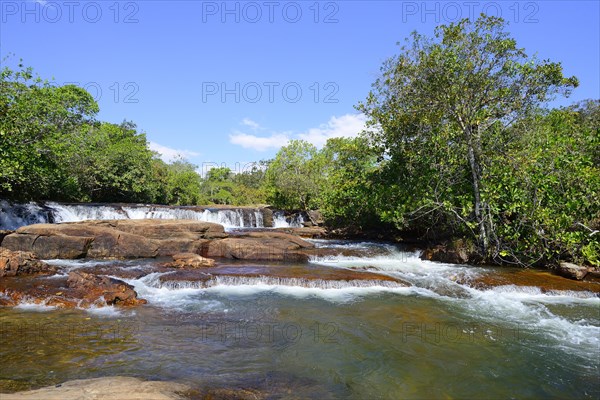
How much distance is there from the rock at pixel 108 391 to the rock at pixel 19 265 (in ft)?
25.0

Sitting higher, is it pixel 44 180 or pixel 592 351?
pixel 44 180

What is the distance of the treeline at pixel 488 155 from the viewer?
11750mm

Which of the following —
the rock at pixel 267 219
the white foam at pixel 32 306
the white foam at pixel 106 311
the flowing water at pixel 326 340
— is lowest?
the flowing water at pixel 326 340

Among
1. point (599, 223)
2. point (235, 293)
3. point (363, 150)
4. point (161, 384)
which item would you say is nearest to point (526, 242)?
point (599, 223)

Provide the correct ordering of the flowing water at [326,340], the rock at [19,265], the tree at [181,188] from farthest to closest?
the tree at [181,188] < the rock at [19,265] < the flowing water at [326,340]

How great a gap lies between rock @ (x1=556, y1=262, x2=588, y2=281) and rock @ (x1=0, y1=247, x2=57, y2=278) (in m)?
15.4

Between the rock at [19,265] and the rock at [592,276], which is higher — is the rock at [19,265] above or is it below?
above

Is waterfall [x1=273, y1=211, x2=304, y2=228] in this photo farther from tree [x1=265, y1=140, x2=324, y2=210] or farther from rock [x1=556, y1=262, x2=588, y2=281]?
rock [x1=556, y1=262, x2=588, y2=281]

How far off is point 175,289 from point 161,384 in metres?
5.66

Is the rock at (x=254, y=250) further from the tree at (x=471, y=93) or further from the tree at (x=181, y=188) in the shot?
the tree at (x=181, y=188)

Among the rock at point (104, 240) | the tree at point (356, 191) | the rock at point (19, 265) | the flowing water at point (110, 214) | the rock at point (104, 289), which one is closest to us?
the rock at point (104, 289)

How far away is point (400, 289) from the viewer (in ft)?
33.4

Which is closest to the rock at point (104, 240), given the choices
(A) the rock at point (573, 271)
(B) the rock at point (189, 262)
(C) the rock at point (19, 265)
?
(B) the rock at point (189, 262)

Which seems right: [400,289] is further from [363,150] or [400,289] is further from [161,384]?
[363,150]
